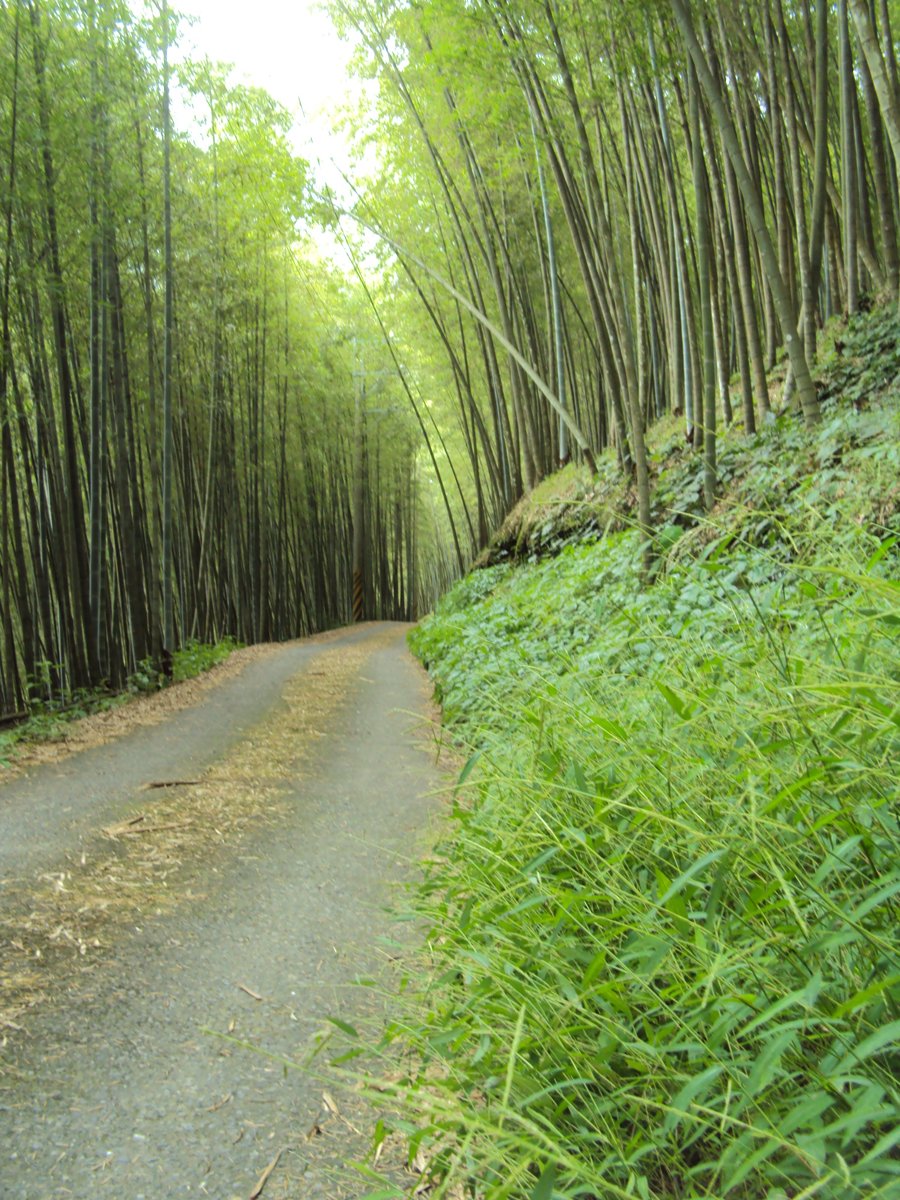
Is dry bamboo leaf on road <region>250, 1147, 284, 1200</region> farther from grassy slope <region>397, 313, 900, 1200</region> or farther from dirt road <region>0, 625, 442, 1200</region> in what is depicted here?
grassy slope <region>397, 313, 900, 1200</region>

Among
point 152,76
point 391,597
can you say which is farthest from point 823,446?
point 391,597

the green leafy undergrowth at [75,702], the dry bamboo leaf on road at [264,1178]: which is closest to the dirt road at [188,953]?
the dry bamboo leaf on road at [264,1178]

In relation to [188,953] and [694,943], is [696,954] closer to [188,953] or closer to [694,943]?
[694,943]

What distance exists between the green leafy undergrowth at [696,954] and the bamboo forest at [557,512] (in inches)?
0.4

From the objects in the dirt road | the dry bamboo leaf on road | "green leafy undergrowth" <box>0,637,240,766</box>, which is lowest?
the dry bamboo leaf on road

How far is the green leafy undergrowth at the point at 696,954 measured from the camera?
94 cm

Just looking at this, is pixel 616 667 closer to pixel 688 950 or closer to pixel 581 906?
pixel 581 906

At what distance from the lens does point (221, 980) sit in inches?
79.7

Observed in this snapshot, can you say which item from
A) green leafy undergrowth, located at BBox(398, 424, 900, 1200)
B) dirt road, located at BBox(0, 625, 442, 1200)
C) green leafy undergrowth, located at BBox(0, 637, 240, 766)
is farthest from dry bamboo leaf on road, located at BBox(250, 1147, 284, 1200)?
green leafy undergrowth, located at BBox(0, 637, 240, 766)

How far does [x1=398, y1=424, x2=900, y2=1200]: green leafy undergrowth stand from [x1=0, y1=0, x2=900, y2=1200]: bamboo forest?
0.04ft

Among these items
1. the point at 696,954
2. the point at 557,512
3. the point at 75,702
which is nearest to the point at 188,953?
the point at 696,954

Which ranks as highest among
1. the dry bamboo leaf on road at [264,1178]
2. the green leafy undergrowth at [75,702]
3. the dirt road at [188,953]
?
the green leafy undergrowth at [75,702]

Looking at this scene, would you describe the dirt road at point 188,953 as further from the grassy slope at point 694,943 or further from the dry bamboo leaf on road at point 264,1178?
the grassy slope at point 694,943

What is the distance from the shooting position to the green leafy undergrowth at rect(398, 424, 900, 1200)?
937 millimetres
